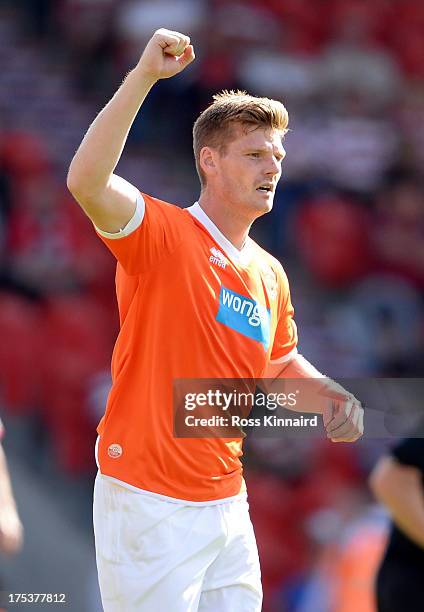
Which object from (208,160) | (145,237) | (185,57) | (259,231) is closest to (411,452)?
(208,160)

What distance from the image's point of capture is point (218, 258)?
2965mm

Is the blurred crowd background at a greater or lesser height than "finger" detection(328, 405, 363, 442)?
greater

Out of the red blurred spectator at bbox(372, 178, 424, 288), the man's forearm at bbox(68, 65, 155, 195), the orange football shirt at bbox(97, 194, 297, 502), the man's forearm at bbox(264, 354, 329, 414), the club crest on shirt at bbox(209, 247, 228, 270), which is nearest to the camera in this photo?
the man's forearm at bbox(68, 65, 155, 195)

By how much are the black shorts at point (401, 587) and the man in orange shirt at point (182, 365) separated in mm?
786

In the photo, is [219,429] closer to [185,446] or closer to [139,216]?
[185,446]

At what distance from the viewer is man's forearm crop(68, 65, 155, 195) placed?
259 centimetres

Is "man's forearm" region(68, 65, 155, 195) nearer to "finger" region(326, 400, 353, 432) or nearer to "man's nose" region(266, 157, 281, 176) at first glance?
"man's nose" region(266, 157, 281, 176)

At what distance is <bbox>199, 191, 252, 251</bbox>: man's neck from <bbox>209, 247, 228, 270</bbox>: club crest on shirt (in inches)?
3.1

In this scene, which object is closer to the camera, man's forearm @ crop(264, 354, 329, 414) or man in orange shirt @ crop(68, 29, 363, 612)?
man in orange shirt @ crop(68, 29, 363, 612)

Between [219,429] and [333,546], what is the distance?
2.64 meters

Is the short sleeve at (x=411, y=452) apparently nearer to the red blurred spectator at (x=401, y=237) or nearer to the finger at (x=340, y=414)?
the finger at (x=340, y=414)

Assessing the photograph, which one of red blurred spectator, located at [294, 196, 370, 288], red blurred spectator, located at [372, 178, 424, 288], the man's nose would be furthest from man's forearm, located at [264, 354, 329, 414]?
red blurred spectator, located at [372, 178, 424, 288]

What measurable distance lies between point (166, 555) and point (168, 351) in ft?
1.52

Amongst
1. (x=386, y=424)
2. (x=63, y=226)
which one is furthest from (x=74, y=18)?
(x=386, y=424)
